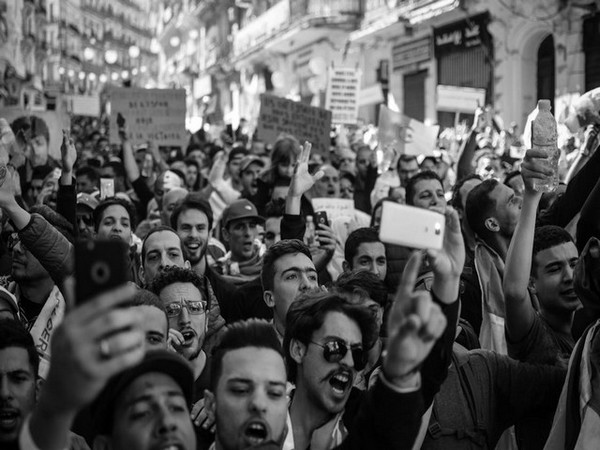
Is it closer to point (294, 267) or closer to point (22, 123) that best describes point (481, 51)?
point (22, 123)

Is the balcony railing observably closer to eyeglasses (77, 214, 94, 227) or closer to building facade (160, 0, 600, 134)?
building facade (160, 0, 600, 134)

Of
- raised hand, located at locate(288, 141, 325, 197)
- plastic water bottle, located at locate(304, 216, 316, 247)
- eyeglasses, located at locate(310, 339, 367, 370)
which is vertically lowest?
eyeglasses, located at locate(310, 339, 367, 370)

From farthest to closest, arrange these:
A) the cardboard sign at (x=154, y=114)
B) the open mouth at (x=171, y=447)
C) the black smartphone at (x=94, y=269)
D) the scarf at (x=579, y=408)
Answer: the cardboard sign at (x=154, y=114) < the scarf at (x=579, y=408) < the open mouth at (x=171, y=447) < the black smartphone at (x=94, y=269)

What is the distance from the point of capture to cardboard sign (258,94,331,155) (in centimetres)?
1059

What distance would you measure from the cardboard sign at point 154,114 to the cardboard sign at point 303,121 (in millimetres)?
1181

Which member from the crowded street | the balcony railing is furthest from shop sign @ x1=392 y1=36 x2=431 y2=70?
the crowded street

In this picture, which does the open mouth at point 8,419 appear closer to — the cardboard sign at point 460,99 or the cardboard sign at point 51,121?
the cardboard sign at point 51,121

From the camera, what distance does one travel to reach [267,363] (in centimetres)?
304

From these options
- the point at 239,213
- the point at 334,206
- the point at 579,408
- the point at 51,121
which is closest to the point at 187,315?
the point at 579,408

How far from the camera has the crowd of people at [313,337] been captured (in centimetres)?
254

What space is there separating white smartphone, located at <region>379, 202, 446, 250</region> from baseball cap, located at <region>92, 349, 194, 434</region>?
85 cm

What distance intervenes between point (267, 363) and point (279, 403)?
5.9 inches

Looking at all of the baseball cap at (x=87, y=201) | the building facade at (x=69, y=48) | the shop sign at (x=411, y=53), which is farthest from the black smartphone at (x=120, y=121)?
the shop sign at (x=411, y=53)

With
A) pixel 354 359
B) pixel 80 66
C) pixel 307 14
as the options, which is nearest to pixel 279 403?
pixel 354 359
